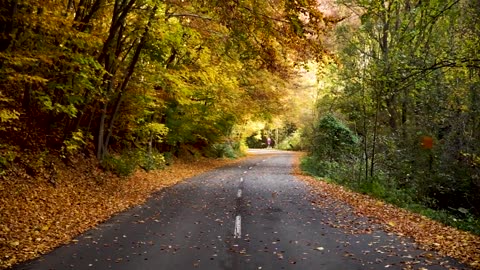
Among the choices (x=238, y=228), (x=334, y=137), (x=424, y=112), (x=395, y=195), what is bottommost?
(x=238, y=228)

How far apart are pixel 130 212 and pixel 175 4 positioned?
889 centimetres

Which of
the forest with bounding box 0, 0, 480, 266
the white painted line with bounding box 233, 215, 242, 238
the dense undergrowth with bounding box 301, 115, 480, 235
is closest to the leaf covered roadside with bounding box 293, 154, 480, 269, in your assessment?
the dense undergrowth with bounding box 301, 115, 480, 235

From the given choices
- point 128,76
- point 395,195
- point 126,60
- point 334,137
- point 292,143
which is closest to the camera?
point 395,195

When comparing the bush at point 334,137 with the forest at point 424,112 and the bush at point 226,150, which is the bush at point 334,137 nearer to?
the forest at point 424,112

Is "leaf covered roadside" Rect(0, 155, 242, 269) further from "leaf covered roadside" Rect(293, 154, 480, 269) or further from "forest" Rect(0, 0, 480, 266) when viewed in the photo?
"leaf covered roadside" Rect(293, 154, 480, 269)

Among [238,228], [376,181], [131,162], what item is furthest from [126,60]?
[238,228]

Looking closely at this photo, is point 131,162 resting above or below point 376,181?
above

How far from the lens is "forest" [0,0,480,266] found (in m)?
10.5

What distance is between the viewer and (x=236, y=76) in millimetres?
25281

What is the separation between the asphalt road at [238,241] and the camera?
22.4 feet

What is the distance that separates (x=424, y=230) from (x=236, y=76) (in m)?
17.0

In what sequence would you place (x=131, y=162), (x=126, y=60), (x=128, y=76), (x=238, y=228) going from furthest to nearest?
(x=131, y=162) → (x=126, y=60) → (x=128, y=76) → (x=238, y=228)

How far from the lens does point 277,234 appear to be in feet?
29.3

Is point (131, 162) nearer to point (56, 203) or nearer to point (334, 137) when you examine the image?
point (56, 203)
